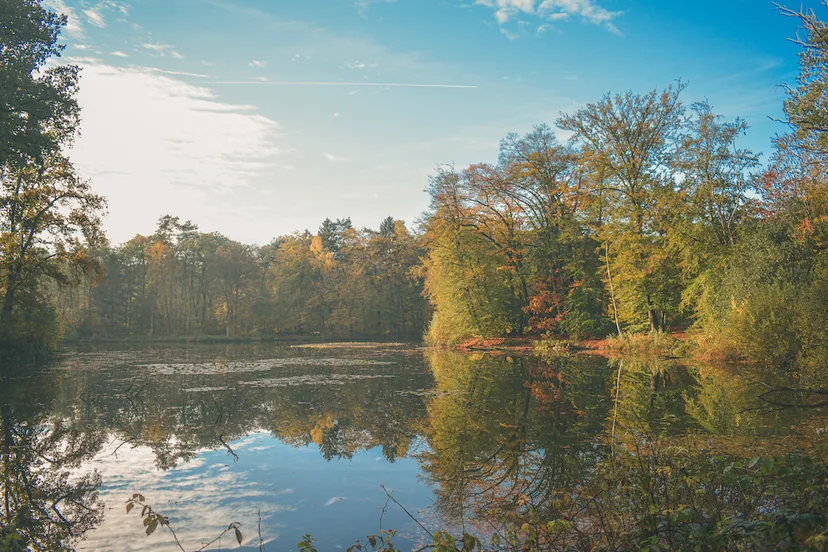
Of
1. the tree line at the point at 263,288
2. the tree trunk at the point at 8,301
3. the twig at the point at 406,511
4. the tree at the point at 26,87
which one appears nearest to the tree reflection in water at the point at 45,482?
the twig at the point at 406,511

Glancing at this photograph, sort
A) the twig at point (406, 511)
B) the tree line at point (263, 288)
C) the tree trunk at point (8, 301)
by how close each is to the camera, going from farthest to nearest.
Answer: the tree line at point (263, 288) → the tree trunk at point (8, 301) → the twig at point (406, 511)

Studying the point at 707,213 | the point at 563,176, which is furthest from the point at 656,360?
the point at 563,176

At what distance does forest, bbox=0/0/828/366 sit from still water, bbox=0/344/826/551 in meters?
5.23

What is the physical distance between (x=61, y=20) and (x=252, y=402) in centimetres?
1246

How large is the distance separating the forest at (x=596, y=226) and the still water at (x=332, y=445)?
5.23m

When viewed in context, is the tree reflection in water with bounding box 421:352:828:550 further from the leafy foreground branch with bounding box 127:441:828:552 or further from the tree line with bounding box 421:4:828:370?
the tree line with bounding box 421:4:828:370

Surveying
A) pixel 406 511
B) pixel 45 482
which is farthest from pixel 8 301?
pixel 406 511

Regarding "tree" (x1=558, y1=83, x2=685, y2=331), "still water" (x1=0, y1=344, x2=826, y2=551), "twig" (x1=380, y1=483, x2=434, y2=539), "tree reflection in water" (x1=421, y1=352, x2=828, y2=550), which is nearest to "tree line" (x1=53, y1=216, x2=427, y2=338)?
"tree" (x1=558, y1=83, x2=685, y2=331)

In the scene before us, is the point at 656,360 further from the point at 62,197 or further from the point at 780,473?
the point at 62,197

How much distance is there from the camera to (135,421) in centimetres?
1124

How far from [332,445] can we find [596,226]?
90.0ft

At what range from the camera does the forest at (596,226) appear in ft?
50.6

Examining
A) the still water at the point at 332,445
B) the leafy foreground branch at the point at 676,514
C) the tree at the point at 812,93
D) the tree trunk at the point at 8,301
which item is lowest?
the still water at the point at 332,445

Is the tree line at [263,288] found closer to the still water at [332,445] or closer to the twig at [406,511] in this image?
the still water at [332,445]
